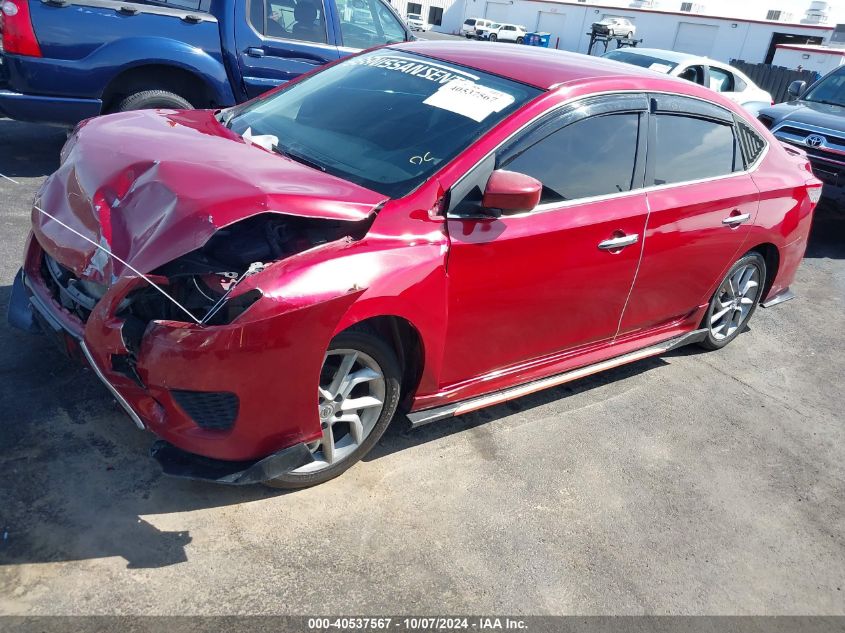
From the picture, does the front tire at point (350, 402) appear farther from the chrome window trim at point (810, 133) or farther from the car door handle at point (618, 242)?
the chrome window trim at point (810, 133)

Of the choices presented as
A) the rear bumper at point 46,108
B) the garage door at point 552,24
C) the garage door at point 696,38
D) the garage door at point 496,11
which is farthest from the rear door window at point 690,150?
the garage door at point 496,11

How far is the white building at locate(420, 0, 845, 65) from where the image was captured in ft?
131

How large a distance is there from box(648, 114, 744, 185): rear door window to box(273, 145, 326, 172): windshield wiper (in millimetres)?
1766

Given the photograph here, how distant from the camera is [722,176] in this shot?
170 inches

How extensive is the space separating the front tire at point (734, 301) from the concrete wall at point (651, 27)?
40923 millimetres

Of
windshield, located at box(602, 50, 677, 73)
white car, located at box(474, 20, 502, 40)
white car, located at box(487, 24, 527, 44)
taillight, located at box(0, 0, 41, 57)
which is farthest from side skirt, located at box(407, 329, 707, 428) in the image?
white car, located at box(474, 20, 502, 40)

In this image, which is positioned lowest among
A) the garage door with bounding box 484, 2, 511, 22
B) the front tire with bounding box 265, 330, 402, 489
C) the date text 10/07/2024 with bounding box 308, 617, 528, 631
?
the garage door with bounding box 484, 2, 511, 22

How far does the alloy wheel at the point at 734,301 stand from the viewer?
4.81 meters

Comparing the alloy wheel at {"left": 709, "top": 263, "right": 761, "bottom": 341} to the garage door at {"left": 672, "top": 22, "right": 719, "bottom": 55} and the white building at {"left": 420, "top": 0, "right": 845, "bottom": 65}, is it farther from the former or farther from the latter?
the garage door at {"left": 672, "top": 22, "right": 719, "bottom": 55}

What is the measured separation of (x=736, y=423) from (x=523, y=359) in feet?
5.04

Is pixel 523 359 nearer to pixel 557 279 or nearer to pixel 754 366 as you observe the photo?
pixel 557 279

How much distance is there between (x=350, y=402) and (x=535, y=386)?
1.11 meters

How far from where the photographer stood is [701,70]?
10.9 m

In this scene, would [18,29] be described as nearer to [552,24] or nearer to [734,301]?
[734,301]
